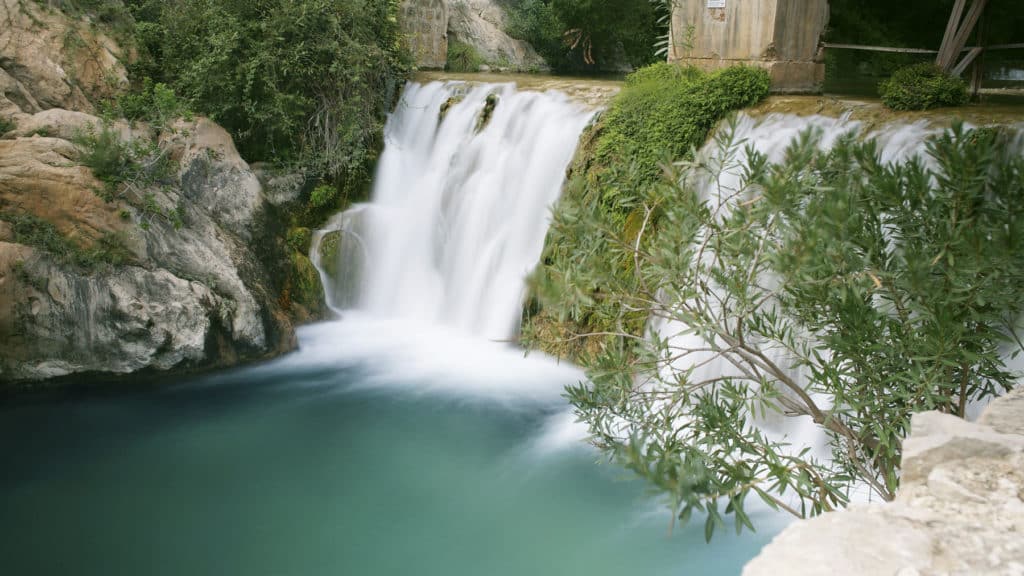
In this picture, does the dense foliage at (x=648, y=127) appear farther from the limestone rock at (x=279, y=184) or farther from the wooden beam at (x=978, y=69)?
the limestone rock at (x=279, y=184)

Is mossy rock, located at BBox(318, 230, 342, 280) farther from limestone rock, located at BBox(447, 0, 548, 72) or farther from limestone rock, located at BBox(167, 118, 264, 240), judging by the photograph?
limestone rock, located at BBox(447, 0, 548, 72)

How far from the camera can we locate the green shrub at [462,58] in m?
18.4

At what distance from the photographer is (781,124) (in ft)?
29.6

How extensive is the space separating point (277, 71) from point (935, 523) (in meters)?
11.6

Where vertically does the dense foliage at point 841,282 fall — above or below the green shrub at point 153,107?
below

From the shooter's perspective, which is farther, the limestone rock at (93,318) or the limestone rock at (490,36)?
the limestone rock at (490,36)

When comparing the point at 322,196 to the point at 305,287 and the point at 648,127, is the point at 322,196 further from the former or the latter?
the point at 648,127

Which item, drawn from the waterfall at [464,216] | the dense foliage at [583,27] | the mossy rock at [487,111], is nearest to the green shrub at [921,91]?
the waterfall at [464,216]

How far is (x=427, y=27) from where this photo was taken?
1758 cm

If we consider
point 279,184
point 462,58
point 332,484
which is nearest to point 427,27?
point 462,58

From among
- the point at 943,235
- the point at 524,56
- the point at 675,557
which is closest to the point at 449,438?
the point at 675,557

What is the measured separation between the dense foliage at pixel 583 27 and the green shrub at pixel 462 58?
8.41 feet

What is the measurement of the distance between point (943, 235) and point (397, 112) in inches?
→ 443

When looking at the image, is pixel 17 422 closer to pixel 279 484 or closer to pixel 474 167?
pixel 279 484
